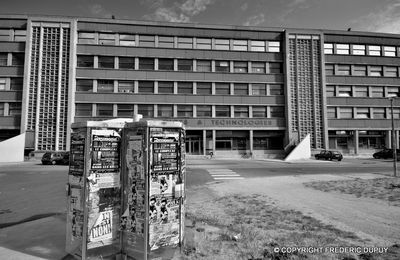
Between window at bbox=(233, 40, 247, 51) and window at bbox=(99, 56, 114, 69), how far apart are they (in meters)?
19.0

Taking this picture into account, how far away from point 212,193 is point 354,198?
5.49 metres

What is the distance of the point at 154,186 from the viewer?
436 centimetres

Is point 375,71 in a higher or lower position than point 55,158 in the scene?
higher

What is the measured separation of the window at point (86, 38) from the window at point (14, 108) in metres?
12.5

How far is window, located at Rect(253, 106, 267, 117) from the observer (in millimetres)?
39719

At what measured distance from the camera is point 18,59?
3659 centimetres

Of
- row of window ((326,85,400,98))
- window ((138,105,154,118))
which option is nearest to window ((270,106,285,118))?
row of window ((326,85,400,98))

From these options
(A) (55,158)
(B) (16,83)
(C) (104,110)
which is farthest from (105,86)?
(A) (55,158)

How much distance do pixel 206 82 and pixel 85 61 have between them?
18.1m

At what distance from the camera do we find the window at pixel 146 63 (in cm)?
3775

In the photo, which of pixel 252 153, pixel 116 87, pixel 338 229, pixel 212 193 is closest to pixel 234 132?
pixel 252 153

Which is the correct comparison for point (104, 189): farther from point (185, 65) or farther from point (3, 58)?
point (3, 58)

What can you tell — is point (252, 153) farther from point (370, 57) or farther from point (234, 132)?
point (370, 57)

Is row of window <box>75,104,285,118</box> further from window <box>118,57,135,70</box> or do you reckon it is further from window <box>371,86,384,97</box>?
window <box>371,86,384,97</box>
